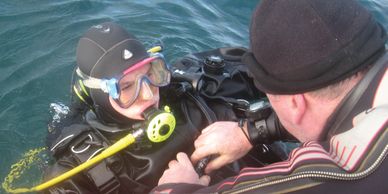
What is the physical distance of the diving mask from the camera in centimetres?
265

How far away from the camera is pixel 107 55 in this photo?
2.72m

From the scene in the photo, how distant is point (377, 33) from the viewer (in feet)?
5.32

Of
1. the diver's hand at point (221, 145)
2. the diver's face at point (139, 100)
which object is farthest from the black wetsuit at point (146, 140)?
the diver's hand at point (221, 145)

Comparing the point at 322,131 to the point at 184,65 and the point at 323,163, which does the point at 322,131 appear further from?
the point at 184,65

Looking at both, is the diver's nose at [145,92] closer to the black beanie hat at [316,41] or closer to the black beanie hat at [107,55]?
the black beanie hat at [107,55]

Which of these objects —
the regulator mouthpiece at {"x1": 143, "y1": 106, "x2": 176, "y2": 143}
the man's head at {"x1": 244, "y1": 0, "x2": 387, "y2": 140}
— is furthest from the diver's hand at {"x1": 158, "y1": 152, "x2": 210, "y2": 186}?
the man's head at {"x1": 244, "y1": 0, "x2": 387, "y2": 140}

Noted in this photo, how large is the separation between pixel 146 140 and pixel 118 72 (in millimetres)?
513

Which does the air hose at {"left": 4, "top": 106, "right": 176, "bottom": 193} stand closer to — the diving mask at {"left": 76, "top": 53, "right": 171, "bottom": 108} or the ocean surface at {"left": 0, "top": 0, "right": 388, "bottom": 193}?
the diving mask at {"left": 76, "top": 53, "right": 171, "bottom": 108}

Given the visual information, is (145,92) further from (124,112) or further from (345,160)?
(345,160)

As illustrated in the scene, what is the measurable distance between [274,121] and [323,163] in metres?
1.29

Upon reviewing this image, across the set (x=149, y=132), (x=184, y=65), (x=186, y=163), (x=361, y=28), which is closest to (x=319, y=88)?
(x=361, y=28)

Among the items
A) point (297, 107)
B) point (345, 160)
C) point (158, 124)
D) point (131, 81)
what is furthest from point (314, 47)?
point (131, 81)

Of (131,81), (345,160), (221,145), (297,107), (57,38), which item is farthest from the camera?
(57,38)

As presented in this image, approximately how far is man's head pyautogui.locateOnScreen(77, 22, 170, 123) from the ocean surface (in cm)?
92
